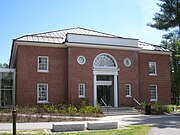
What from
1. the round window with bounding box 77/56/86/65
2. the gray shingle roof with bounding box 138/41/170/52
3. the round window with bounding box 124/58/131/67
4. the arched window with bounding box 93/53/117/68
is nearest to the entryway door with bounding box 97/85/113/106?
the arched window with bounding box 93/53/117/68

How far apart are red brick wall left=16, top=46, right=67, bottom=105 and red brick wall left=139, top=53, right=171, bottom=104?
955cm

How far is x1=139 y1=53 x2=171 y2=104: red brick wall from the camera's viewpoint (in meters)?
32.1

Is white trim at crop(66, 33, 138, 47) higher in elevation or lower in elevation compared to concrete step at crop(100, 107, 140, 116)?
higher

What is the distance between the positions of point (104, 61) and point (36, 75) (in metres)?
7.55

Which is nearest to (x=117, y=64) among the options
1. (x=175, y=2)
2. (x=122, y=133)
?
(x=175, y=2)

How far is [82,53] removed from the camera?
28.7 metres

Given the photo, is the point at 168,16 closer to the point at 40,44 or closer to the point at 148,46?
the point at 148,46

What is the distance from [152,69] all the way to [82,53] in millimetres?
9716

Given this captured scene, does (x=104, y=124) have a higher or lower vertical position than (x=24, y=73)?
lower

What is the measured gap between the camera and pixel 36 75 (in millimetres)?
27453

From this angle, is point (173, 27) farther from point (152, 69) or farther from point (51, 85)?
→ point (51, 85)

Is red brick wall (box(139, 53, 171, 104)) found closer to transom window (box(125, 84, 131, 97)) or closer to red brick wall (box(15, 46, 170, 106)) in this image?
red brick wall (box(15, 46, 170, 106))

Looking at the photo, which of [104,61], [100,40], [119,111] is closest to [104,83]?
[104,61]

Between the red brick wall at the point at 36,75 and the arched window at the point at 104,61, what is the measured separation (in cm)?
348
